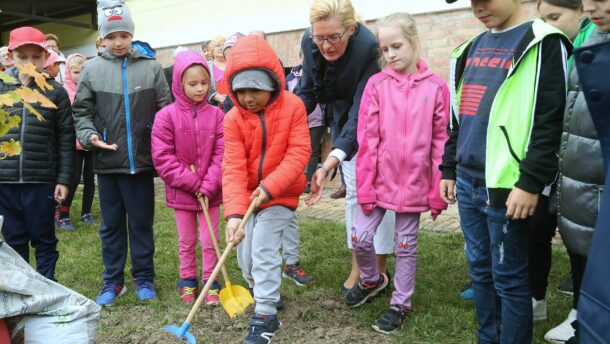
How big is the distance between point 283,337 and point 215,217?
44.7 inches

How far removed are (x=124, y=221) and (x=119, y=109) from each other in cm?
82

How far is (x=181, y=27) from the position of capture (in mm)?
10703

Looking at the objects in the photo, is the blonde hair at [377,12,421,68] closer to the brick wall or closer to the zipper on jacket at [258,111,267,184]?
the zipper on jacket at [258,111,267,184]

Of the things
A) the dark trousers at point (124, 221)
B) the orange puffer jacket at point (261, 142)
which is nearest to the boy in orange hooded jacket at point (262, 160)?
the orange puffer jacket at point (261, 142)

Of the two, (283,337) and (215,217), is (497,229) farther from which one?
(215,217)

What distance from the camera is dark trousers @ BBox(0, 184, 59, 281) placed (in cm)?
412

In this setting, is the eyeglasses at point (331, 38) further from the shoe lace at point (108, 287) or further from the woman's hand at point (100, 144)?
the shoe lace at point (108, 287)

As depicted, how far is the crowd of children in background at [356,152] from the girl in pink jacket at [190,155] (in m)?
0.01

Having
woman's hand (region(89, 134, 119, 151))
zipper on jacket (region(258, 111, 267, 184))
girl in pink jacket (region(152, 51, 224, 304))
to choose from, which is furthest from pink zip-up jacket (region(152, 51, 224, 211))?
zipper on jacket (region(258, 111, 267, 184))

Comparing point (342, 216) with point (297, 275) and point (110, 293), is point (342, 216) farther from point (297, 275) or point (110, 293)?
point (110, 293)

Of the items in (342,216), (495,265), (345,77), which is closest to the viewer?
(495,265)

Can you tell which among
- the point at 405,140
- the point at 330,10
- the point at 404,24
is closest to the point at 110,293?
the point at 405,140

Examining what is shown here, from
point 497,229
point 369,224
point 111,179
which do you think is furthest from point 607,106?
point 111,179

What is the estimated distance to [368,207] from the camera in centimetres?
362
